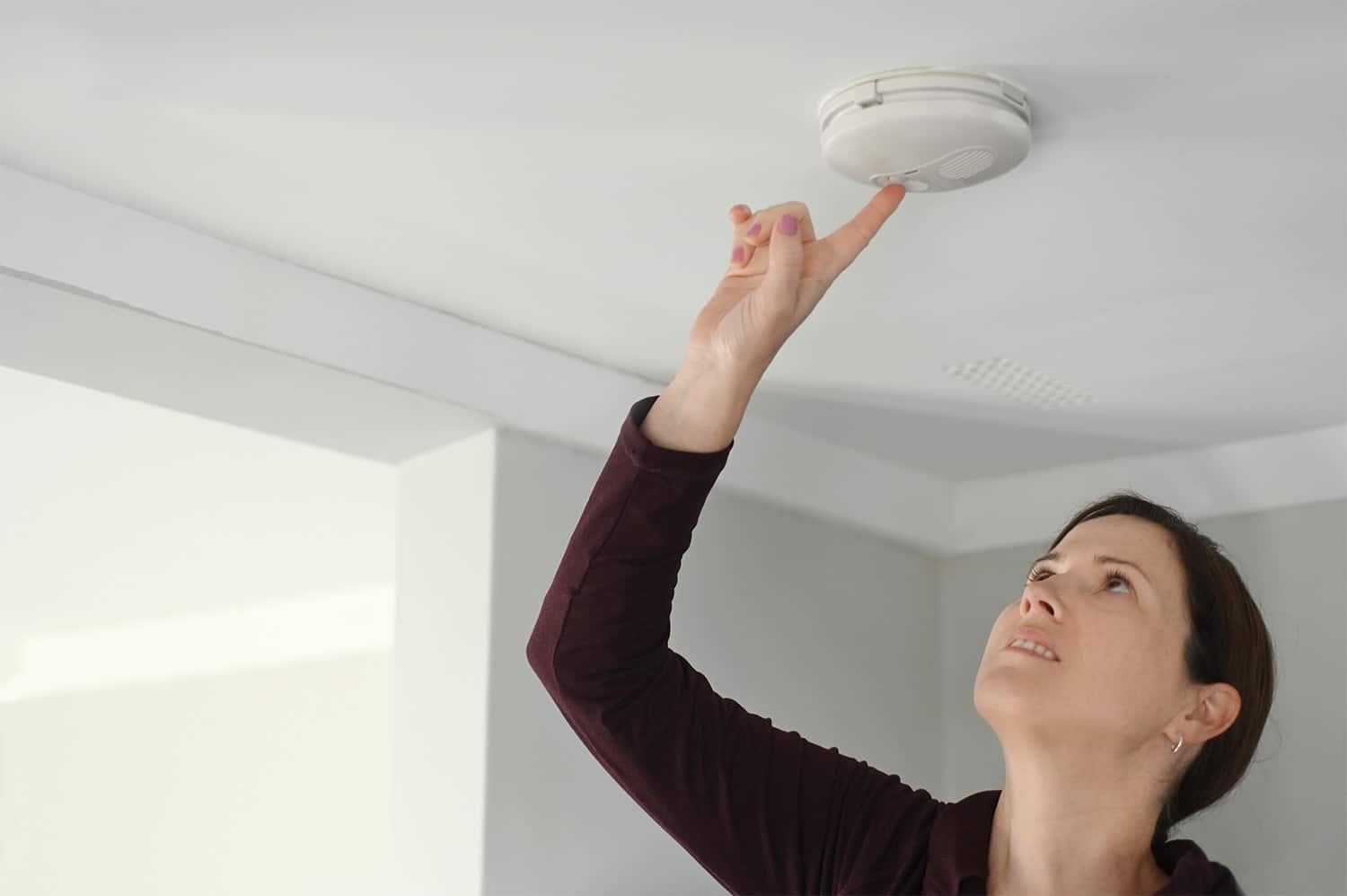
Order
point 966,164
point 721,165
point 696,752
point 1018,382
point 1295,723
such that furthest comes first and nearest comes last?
point 1295,723, point 1018,382, point 721,165, point 966,164, point 696,752

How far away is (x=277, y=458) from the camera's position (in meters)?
3.78

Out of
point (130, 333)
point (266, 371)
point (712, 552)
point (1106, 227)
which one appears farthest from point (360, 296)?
point (1106, 227)

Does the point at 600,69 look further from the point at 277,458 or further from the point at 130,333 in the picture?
the point at 277,458

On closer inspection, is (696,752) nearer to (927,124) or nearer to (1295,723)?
(927,124)

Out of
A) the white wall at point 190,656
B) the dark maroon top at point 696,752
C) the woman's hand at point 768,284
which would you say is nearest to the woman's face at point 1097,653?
the dark maroon top at point 696,752

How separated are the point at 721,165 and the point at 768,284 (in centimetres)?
49

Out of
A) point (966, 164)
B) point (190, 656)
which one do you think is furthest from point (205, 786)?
point (966, 164)

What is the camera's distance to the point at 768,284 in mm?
1417

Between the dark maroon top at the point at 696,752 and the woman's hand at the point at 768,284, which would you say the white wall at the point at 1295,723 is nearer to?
the dark maroon top at the point at 696,752

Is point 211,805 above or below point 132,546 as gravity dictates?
below

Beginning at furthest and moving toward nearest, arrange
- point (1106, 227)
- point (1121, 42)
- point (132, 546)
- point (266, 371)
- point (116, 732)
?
point (116, 732) < point (132, 546) < point (266, 371) < point (1106, 227) < point (1121, 42)

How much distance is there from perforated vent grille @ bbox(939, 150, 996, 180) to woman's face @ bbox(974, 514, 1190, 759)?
17.6 inches

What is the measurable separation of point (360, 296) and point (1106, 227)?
42.0 inches

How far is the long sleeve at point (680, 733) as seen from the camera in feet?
4.90
